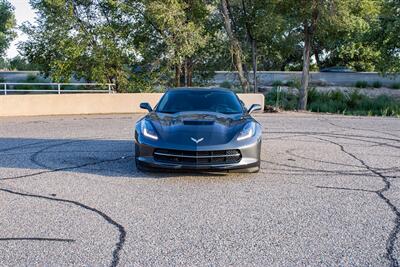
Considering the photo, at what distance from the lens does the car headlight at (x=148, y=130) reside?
6435 mm

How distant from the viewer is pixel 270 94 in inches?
1154

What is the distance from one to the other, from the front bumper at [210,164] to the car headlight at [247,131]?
0.43 ft

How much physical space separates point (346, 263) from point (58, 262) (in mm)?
2455

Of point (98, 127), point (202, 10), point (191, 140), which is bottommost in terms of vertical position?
point (98, 127)

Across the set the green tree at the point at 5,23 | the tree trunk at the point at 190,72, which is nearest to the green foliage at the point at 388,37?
the tree trunk at the point at 190,72

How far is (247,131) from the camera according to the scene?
6.59m

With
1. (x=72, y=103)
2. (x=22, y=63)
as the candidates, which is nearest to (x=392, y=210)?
(x=72, y=103)

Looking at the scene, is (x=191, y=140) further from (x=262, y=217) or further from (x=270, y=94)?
(x=270, y=94)

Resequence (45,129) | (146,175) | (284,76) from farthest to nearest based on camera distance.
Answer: (284,76) < (45,129) < (146,175)

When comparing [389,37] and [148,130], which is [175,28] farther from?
[148,130]

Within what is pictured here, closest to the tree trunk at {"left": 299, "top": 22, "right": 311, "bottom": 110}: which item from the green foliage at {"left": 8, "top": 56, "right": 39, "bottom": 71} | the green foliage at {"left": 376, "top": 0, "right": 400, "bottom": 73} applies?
the green foliage at {"left": 376, "top": 0, "right": 400, "bottom": 73}

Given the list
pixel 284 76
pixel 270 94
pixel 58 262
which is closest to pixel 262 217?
pixel 58 262

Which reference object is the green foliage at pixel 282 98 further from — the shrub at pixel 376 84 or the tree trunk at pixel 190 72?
the shrub at pixel 376 84

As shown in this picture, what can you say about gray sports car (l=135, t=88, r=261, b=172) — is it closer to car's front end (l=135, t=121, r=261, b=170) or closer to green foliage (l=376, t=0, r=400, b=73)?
car's front end (l=135, t=121, r=261, b=170)
